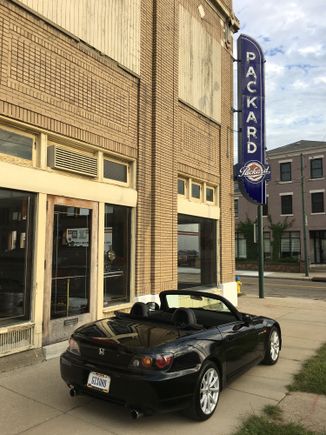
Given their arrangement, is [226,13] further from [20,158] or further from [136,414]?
[136,414]

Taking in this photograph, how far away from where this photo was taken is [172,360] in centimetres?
423

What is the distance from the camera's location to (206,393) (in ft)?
15.1

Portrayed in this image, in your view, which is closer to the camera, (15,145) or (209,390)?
(209,390)

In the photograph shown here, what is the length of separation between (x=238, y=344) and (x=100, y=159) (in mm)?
4537

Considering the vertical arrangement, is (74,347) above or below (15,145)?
below

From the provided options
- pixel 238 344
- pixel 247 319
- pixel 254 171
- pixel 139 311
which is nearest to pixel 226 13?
pixel 254 171

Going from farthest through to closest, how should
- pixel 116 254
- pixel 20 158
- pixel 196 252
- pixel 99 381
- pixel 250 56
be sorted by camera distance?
pixel 250 56 → pixel 196 252 → pixel 116 254 → pixel 20 158 → pixel 99 381

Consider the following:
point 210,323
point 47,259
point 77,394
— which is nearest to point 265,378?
point 210,323

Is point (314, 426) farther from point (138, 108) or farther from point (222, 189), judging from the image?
point (222, 189)

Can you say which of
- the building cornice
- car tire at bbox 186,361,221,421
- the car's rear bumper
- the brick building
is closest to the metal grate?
the brick building

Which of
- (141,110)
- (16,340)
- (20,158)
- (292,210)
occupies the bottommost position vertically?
(16,340)

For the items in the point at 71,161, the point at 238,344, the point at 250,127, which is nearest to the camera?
the point at 238,344

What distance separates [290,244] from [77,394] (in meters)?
36.9

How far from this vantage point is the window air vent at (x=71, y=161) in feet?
23.6
